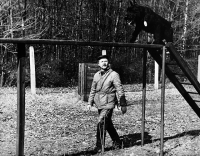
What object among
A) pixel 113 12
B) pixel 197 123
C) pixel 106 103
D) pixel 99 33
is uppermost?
pixel 113 12

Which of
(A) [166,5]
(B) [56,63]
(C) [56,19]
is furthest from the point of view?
(A) [166,5]

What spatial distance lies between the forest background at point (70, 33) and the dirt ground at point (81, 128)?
4.87m

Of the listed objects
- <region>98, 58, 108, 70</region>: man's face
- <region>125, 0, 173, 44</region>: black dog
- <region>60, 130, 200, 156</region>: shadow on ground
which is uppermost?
<region>125, 0, 173, 44</region>: black dog

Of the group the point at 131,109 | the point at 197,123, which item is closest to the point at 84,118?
the point at 131,109

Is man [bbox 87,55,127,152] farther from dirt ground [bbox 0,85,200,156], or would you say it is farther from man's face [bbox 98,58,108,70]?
dirt ground [bbox 0,85,200,156]

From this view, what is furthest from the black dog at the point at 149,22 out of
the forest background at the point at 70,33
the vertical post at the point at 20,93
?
the forest background at the point at 70,33

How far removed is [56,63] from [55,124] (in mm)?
9486

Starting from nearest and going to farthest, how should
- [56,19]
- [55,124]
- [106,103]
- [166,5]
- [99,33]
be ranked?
[106,103] < [55,124] < [56,19] < [99,33] < [166,5]

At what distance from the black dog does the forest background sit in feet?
31.9

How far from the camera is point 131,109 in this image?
34.6 feet

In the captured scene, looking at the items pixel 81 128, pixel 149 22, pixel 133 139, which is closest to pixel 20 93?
pixel 149 22

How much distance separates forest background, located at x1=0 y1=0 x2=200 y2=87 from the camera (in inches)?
634

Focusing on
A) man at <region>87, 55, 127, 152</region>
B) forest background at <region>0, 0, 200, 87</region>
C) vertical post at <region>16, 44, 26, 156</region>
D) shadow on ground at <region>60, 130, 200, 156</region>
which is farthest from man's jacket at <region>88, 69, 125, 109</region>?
forest background at <region>0, 0, 200, 87</region>

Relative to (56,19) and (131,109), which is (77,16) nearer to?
(56,19)
